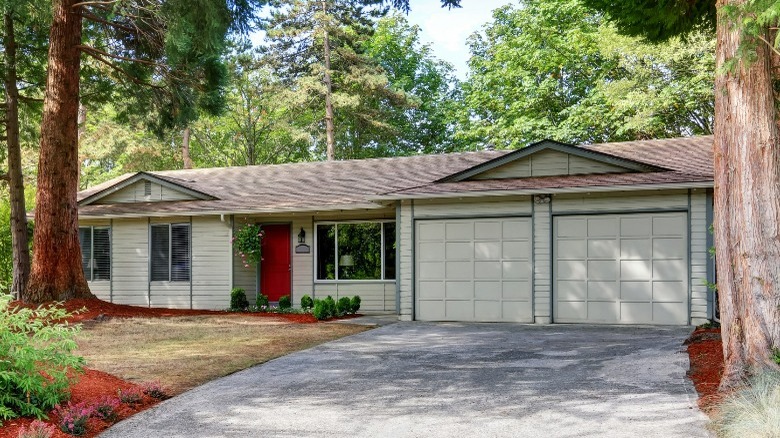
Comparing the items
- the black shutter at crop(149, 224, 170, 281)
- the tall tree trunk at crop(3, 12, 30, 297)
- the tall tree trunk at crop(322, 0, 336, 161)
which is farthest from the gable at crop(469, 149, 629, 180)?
the tall tree trunk at crop(322, 0, 336, 161)

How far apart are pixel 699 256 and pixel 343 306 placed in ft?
22.7

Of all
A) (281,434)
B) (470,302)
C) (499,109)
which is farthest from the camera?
(499,109)

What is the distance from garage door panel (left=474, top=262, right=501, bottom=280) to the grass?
256 centimetres

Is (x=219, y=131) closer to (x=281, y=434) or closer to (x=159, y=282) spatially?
(x=159, y=282)

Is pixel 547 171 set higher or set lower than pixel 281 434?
higher

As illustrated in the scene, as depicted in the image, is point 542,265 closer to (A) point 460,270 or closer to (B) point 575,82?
(A) point 460,270

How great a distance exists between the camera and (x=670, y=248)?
12.8 metres

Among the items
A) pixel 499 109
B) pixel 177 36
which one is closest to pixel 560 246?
pixel 177 36

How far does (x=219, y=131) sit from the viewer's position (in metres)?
40.2

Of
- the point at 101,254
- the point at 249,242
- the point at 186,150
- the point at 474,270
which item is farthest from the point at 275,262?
the point at 186,150

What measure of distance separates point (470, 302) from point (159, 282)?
823 centimetres

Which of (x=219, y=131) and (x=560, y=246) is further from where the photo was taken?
(x=219, y=131)

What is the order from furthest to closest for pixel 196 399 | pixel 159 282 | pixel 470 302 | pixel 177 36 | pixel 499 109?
pixel 499 109, pixel 159 282, pixel 470 302, pixel 177 36, pixel 196 399

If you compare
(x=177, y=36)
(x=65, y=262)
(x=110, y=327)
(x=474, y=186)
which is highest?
(x=177, y=36)
